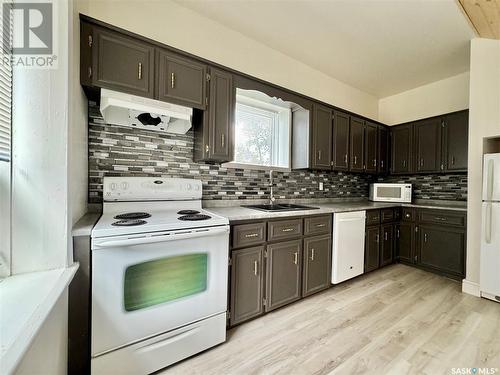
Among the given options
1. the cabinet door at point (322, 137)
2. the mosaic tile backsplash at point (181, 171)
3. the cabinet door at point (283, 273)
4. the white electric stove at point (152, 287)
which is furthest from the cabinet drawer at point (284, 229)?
the cabinet door at point (322, 137)

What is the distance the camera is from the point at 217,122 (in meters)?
2.00

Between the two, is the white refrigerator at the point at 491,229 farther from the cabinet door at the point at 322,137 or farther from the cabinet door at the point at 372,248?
the cabinet door at the point at 322,137

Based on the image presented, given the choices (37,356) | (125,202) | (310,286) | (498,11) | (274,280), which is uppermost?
(498,11)

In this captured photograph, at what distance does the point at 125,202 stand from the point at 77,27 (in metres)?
1.20

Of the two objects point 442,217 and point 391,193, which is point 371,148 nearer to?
point 391,193

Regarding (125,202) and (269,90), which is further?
(269,90)

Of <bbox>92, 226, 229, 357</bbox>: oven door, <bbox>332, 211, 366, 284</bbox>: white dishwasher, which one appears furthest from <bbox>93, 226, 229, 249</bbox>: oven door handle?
<bbox>332, 211, 366, 284</bbox>: white dishwasher

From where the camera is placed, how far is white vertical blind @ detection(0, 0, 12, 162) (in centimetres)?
91

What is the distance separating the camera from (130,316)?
49.9 inches

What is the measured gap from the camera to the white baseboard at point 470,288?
2.37 m

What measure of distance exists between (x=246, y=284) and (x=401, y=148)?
3.32 meters

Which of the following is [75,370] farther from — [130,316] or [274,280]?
[274,280]

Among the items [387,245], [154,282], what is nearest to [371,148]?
[387,245]

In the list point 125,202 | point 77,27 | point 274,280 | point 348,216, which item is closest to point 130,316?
point 125,202
